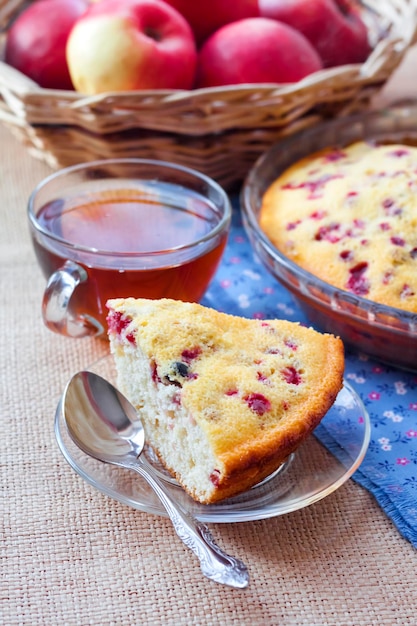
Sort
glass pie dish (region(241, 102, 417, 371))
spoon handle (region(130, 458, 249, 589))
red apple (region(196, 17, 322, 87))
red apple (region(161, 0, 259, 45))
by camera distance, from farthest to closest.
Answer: red apple (region(161, 0, 259, 45)) < red apple (region(196, 17, 322, 87)) < glass pie dish (region(241, 102, 417, 371)) < spoon handle (region(130, 458, 249, 589))

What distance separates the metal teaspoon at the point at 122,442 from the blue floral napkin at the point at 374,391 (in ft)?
0.97

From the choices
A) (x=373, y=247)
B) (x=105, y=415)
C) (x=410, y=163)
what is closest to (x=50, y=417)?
(x=105, y=415)

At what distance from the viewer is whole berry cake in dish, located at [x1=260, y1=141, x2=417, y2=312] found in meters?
1.42

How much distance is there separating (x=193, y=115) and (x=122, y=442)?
843 mm

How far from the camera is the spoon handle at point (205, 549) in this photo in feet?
3.22

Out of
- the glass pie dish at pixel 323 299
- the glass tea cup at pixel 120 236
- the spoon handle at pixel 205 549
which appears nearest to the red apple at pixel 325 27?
the glass pie dish at pixel 323 299

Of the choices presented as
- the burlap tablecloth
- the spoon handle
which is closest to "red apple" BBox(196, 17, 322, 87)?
the burlap tablecloth

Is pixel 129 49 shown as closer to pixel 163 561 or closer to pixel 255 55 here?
pixel 255 55

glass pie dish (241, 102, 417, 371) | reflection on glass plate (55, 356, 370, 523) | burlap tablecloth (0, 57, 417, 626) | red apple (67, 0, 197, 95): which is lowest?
burlap tablecloth (0, 57, 417, 626)

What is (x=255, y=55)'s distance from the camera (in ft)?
5.91

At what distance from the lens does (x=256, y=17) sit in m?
1.95

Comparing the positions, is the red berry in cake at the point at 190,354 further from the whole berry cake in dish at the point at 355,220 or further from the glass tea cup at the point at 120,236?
the whole berry cake in dish at the point at 355,220

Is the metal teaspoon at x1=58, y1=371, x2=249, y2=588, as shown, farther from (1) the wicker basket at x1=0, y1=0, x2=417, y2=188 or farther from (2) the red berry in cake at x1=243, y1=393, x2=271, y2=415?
(1) the wicker basket at x1=0, y1=0, x2=417, y2=188

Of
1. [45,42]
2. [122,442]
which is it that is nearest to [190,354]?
[122,442]
